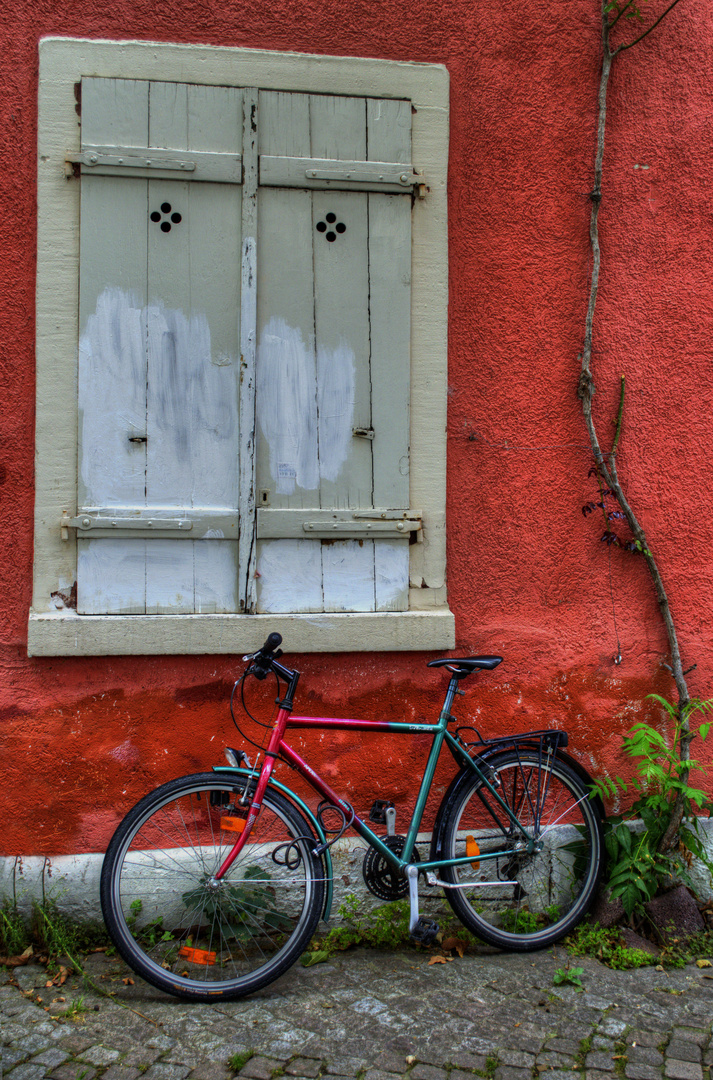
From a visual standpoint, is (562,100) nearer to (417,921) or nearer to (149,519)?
(149,519)

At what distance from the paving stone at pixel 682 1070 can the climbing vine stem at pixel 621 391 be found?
2.96 feet

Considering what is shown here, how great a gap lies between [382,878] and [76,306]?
2414mm

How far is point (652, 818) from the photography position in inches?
125

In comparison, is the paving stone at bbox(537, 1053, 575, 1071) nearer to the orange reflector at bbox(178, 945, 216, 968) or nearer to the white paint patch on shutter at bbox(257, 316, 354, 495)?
the orange reflector at bbox(178, 945, 216, 968)

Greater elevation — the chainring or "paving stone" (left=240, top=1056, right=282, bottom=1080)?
the chainring

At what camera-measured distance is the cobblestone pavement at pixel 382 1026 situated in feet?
7.80

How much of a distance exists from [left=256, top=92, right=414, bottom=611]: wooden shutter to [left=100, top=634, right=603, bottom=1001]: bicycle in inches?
18.1

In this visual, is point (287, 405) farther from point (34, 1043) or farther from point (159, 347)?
point (34, 1043)

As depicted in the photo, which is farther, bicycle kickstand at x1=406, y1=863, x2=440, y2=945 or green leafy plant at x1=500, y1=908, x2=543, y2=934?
green leafy plant at x1=500, y1=908, x2=543, y2=934

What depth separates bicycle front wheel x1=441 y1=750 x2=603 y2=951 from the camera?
3006mm

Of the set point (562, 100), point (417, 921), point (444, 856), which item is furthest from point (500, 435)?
point (417, 921)

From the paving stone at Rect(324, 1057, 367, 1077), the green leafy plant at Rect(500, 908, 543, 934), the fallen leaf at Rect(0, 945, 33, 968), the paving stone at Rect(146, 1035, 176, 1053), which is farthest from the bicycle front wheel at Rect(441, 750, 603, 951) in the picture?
the fallen leaf at Rect(0, 945, 33, 968)

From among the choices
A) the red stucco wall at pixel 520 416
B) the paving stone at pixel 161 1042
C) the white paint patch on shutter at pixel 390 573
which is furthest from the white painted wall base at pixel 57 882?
the white paint patch on shutter at pixel 390 573

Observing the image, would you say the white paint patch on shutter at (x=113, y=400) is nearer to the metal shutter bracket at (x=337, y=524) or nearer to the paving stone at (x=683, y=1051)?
the metal shutter bracket at (x=337, y=524)
